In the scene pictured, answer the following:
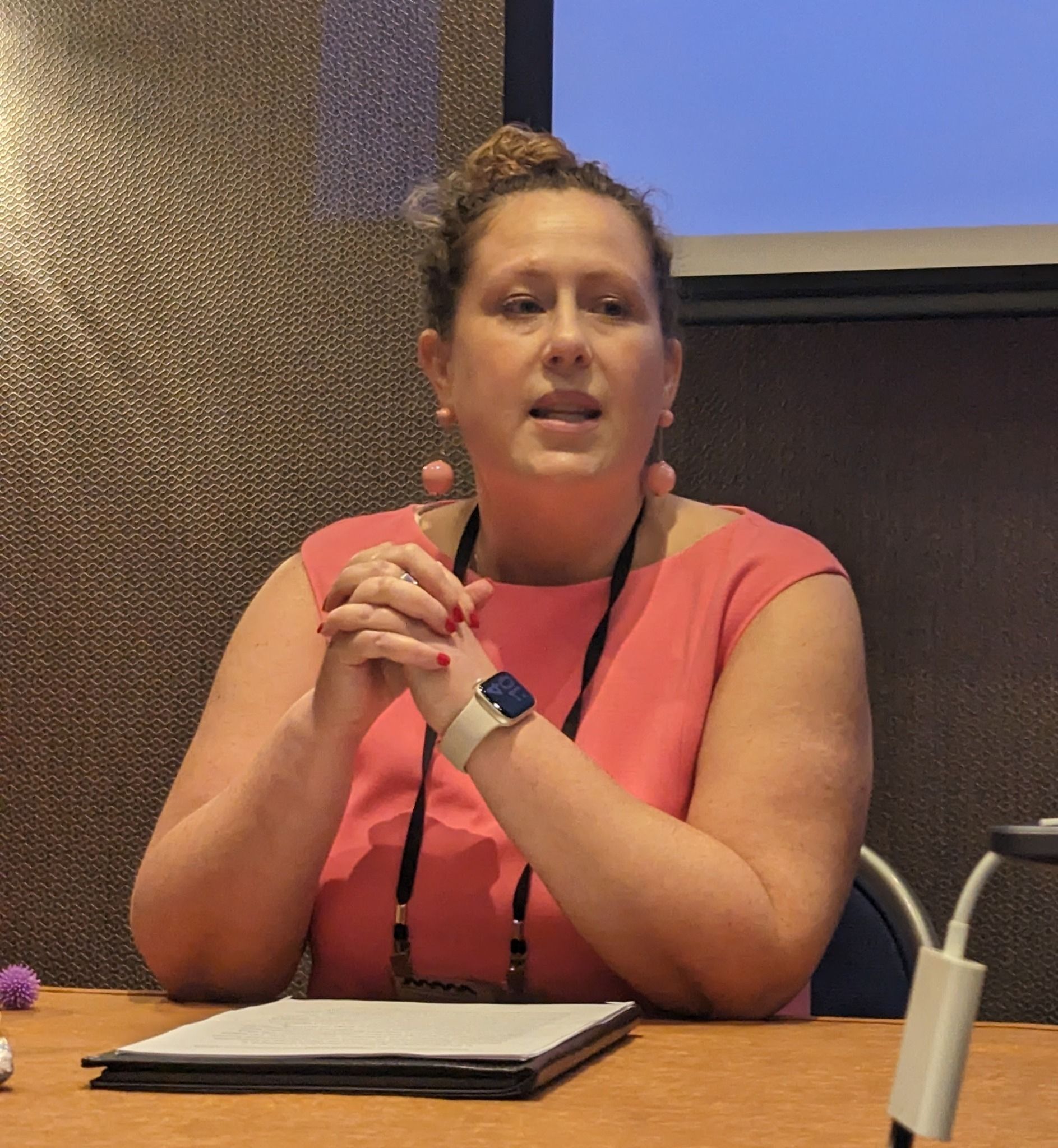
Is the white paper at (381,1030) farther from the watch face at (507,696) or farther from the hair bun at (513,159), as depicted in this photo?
the hair bun at (513,159)

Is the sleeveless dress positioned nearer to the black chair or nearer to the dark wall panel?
the black chair

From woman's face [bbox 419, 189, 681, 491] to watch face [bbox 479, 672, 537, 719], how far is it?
9.4 inches

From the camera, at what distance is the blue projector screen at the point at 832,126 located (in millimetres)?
1684

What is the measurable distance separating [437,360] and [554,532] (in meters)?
0.23

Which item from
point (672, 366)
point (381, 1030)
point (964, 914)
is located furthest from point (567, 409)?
point (964, 914)

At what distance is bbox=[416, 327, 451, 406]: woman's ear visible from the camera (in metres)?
1.50

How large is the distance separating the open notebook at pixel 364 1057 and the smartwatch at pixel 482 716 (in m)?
0.27

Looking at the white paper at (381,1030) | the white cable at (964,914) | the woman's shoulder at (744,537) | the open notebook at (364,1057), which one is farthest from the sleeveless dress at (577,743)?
the white cable at (964,914)

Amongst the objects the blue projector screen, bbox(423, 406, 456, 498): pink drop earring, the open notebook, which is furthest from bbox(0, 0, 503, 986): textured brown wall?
the open notebook

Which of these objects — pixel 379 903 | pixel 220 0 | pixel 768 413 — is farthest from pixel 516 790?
pixel 220 0

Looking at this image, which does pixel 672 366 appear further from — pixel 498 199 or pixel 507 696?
pixel 507 696

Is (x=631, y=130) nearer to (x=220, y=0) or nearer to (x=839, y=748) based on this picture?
(x=220, y=0)

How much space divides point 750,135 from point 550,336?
0.56 meters

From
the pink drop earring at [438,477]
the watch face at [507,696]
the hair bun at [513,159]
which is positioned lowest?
the watch face at [507,696]
